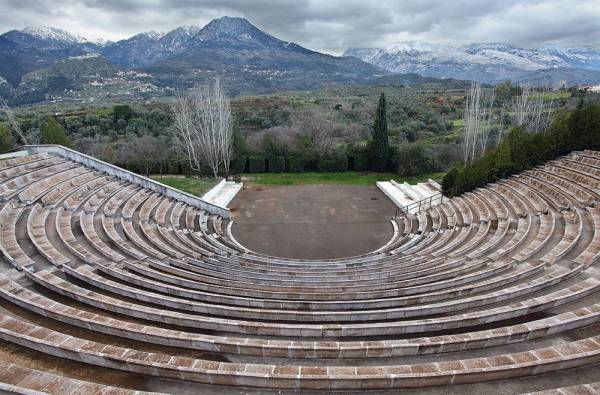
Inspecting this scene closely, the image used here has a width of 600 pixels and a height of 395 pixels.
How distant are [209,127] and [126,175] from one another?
11390mm

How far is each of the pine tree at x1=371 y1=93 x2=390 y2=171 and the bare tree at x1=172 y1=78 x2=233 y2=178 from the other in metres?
14.4

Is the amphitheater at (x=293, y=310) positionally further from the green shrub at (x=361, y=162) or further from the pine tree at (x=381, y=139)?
the green shrub at (x=361, y=162)

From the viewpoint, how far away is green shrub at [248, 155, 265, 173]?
33838 mm

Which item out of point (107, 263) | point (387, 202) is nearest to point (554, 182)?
point (387, 202)

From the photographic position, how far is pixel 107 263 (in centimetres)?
984

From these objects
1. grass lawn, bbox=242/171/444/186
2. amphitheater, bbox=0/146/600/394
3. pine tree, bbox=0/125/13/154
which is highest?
pine tree, bbox=0/125/13/154

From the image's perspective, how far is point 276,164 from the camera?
3422cm

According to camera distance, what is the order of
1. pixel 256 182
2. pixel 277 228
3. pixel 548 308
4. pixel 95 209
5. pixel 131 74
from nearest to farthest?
pixel 548 308 → pixel 95 209 → pixel 277 228 → pixel 256 182 → pixel 131 74

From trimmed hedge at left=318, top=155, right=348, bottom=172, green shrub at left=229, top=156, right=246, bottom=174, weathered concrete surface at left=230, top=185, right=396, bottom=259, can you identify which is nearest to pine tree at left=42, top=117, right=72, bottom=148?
green shrub at left=229, top=156, right=246, bottom=174

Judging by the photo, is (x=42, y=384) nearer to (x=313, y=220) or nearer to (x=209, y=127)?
(x=313, y=220)

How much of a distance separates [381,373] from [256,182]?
2654 cm

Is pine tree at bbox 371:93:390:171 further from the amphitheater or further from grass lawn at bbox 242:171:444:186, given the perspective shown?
the amphitheater

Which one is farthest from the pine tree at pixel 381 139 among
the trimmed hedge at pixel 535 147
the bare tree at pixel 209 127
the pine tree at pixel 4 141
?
the pine tree at pixel 4 141

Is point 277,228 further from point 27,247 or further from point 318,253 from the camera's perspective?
point 27,247
